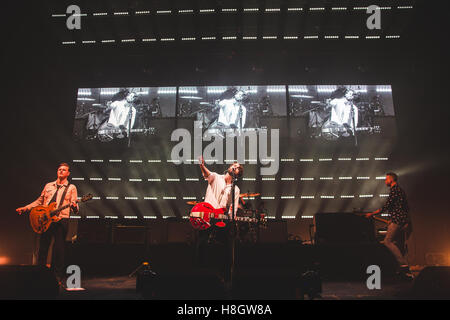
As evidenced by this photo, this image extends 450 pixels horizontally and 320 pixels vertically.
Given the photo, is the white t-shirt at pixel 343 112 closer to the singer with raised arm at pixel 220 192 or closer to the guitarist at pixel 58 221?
the singer with raised arm at pixel 220 192

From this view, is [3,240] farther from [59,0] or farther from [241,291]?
[241,291]

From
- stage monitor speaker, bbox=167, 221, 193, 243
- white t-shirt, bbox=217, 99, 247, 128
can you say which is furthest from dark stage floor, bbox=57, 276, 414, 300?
white t-shirt, bbox=217, 99, 247, 128

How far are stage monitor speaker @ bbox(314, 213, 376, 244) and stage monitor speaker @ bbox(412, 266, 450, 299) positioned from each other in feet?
11.1

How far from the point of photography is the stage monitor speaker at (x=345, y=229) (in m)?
5.54

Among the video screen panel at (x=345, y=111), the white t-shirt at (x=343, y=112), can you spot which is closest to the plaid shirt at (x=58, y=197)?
the video screen panel at (x=345, y=111)

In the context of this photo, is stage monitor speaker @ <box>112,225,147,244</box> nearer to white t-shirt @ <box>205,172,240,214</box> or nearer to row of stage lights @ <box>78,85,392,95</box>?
white t-shirt @ <box>205,172,240,214</box>

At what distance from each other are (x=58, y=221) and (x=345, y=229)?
5148 millimetres

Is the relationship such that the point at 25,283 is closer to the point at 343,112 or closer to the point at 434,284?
the point at 434,284

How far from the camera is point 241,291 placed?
235 centimetres

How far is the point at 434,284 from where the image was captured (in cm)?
213

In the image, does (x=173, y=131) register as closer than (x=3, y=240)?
No

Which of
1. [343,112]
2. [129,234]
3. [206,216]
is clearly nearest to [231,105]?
→ [343,112]

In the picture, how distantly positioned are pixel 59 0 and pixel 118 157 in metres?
3.89

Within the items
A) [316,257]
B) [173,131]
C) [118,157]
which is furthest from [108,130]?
[316,257]
